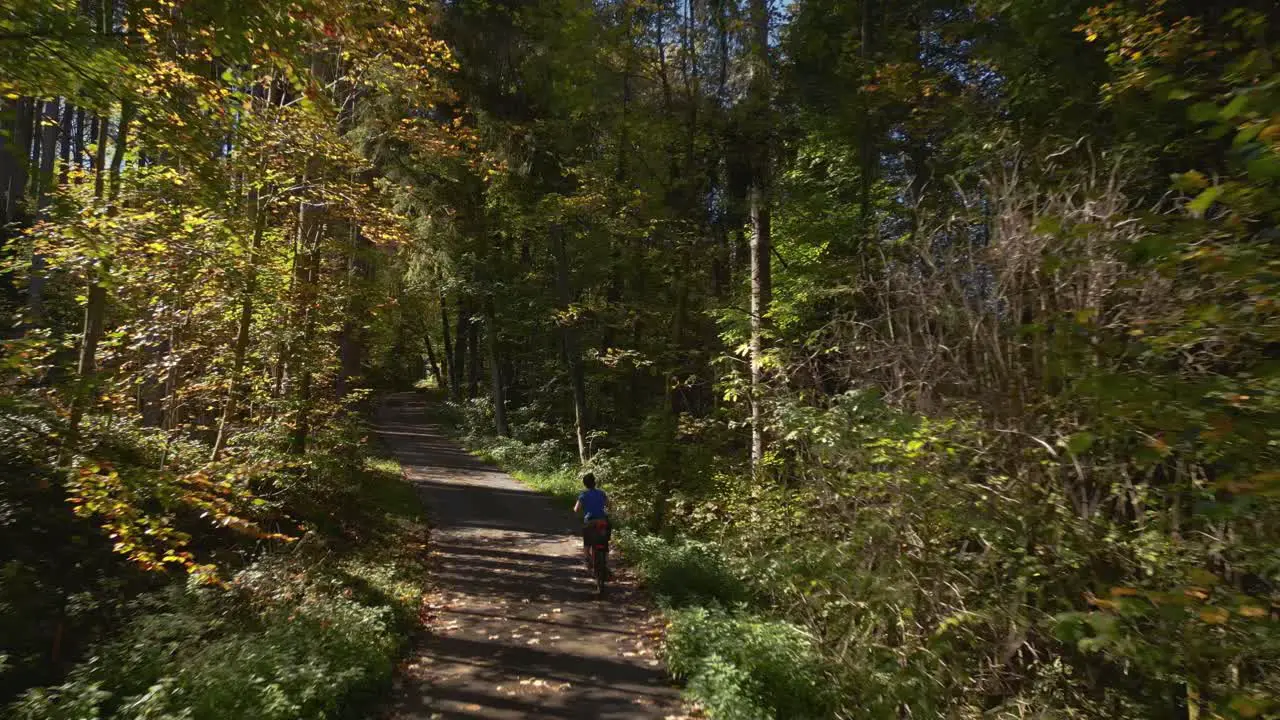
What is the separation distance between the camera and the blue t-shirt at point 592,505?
31.6 feet

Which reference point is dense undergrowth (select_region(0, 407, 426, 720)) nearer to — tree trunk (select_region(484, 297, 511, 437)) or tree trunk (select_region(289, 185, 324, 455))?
tree trunk (select_region(289, 185, 324, 455))

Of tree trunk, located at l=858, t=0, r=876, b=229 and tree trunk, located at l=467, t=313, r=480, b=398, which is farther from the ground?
tree trunk, located at l=858, t=0, r=876, b=229

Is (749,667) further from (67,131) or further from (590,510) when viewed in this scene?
(67,131)

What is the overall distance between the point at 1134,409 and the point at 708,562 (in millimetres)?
7658

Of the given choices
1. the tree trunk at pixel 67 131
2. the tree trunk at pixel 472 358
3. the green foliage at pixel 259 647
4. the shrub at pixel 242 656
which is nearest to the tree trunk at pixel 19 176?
the tree trunk at pixel 67 131

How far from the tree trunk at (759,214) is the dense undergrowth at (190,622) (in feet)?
19.8

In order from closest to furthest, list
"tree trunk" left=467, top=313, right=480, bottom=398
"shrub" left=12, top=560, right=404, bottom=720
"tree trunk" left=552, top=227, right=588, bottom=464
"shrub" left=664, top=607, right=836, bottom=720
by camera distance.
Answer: "shrub" left=12, top=560, right=404, bottom=720
"shrub" left=664, top=607, right=836, bottom=720
"tree trunk" left=552, top=227, right=588, bottom=464
"tree trunk" left=467, top=313, right=480, bottom=398

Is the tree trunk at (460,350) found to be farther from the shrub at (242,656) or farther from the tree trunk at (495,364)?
the shrub at (242,656)

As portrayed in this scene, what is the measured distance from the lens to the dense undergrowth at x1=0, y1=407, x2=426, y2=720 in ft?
16.7

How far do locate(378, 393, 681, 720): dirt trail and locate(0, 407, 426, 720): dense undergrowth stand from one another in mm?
538

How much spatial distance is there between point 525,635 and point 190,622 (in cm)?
359

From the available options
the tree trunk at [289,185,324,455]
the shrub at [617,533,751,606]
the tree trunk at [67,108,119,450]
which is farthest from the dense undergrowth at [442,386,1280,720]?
the tree trunk at [289,185,324,455]

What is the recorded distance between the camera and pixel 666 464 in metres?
13.3

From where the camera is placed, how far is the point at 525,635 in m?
8.09
